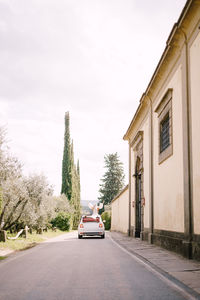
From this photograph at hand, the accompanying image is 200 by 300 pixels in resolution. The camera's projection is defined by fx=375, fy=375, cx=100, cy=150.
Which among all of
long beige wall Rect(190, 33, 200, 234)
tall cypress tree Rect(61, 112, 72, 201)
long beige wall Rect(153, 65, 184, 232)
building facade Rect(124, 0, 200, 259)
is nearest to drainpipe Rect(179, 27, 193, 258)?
building facade Rect(124, 0, 200, 259)

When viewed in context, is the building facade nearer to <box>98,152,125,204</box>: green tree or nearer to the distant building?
the distant building

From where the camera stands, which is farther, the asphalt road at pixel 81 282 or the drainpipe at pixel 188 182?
the drainpipe at pixel 188 182

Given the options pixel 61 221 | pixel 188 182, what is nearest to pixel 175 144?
pixel 188 182

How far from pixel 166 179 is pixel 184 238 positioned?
3660 millimetres

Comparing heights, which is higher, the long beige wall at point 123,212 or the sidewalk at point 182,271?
the long beige wall at point 123,212

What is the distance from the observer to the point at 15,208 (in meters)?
19.4

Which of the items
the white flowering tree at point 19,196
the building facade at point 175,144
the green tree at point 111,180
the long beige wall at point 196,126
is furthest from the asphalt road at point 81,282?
the green tree at point 111,180

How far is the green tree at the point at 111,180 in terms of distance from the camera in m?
74.4

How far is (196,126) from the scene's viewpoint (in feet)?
35.8

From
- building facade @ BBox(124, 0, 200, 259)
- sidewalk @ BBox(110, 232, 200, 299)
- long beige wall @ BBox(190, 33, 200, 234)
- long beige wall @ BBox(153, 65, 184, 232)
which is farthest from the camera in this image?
long beige wall @ BBox(153, 65, 184, 232)

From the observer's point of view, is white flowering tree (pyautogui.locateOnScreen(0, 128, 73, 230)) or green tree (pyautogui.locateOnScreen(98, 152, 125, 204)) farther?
green tree (pyautogui.locateOnScreen(98, 152, 125, 204))

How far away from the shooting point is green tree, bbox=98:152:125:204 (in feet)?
244

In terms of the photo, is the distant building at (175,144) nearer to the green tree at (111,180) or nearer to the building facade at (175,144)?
the building facade at (175,144)

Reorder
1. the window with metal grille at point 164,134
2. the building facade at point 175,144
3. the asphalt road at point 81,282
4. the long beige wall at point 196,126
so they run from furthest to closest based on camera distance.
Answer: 1. the window with metal grille at point 164,134
2. the building facade at point 175,144
3. the long beige wall at point 196,126
4. the asphalt road at point 81,282
